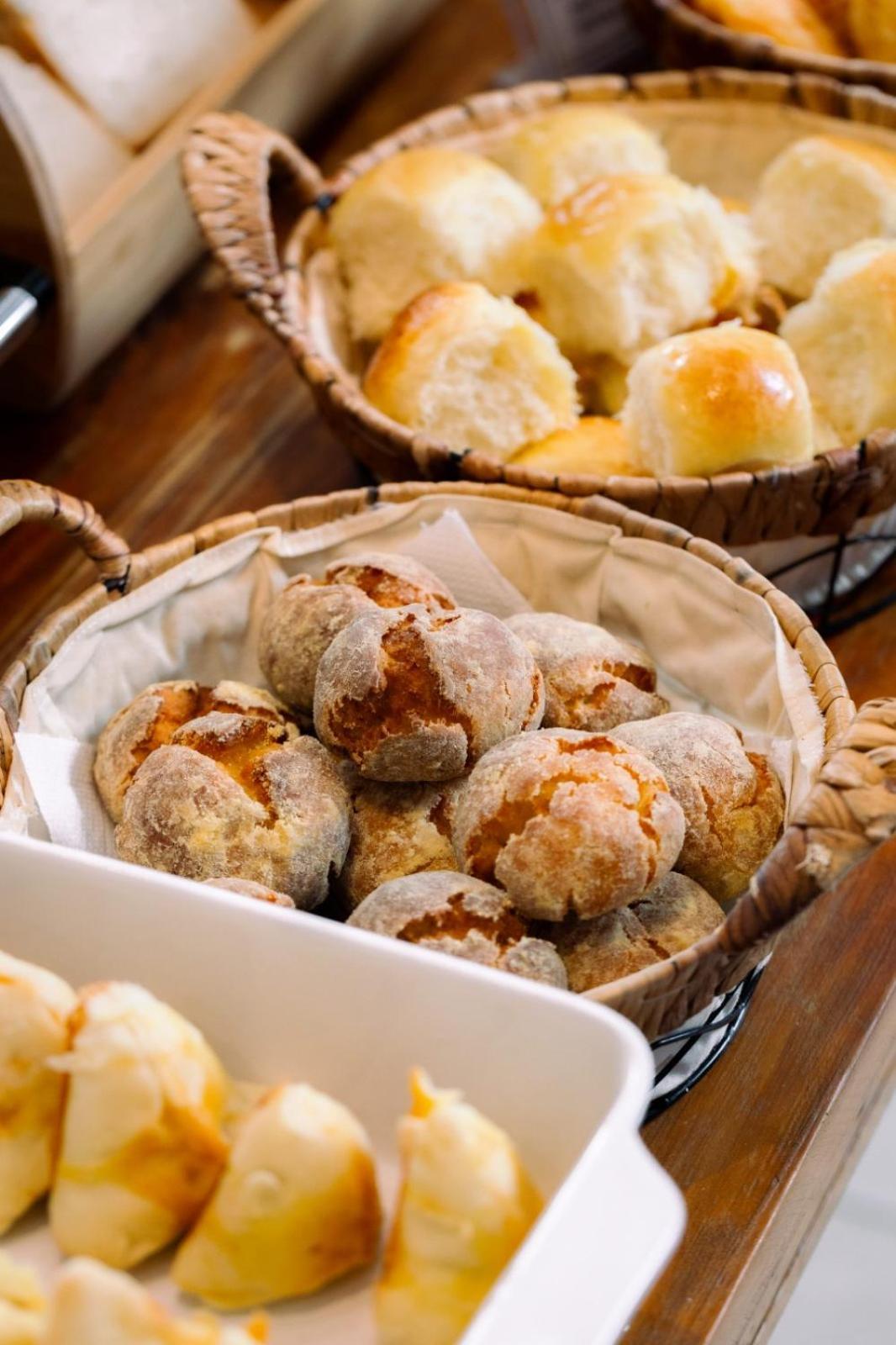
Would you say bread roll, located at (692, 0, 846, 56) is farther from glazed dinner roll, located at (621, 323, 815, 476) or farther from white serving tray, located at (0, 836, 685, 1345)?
white serving tray, located at (0, 836, 685, 1345)

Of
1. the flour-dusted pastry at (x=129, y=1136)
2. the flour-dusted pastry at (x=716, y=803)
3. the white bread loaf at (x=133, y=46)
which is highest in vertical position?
the white bread loaf at (x=133, y=46)

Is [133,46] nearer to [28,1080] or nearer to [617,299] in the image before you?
[617,299]

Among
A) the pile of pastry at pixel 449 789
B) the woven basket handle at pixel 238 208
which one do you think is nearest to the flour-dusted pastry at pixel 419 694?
the pile of pastry at pixel 449 789

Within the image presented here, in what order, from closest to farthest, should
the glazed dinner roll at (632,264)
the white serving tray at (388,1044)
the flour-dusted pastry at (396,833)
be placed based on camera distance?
the white serving tray at (388,1044) < the flour-dusted pastry at (396,833) < the glazed dinner roll at (632,264)

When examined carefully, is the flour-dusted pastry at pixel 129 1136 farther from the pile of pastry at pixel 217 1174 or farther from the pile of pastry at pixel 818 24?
the pile of pastry at pixel 818 24

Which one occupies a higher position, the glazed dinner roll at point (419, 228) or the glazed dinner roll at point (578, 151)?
the glazed dinner roll at point (419, 228)
